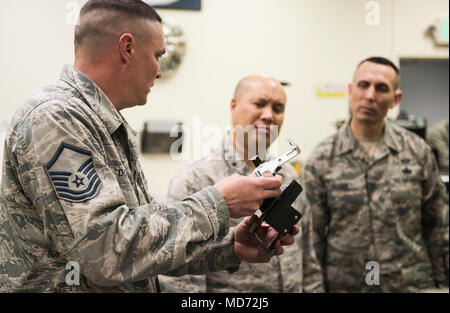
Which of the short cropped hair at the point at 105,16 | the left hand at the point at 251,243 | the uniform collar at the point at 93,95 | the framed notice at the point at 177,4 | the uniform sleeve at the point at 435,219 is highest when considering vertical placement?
the framed notice at the point at 177,4

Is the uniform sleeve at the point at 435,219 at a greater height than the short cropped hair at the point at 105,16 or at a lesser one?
lesser

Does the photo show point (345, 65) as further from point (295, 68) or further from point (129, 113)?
point (129, 113)

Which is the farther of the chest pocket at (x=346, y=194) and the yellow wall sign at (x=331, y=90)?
the yellow wall sign at (x=331, y=90)

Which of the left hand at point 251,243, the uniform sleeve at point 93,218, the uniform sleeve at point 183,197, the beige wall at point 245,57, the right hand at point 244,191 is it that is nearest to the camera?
the uniform sleeve at point 93,218

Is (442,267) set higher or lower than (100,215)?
lower

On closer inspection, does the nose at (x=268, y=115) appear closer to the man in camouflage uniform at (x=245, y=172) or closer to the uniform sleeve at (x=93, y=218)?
the man in camouflage uniform at (x=245, y=172)

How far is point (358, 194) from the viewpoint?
172cm

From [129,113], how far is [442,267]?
1684mm

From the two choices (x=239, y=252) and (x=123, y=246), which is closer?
(x=123, y=246)

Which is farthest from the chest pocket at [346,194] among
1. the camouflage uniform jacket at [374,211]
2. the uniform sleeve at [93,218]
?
the uniform sleeve at [93,218]

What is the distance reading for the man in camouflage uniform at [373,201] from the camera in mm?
1718
